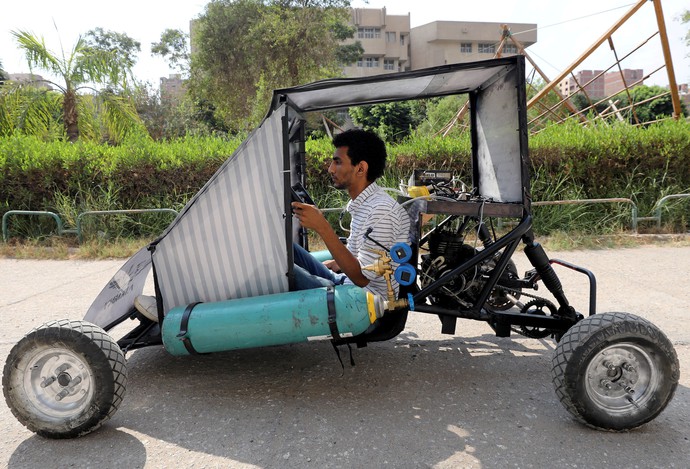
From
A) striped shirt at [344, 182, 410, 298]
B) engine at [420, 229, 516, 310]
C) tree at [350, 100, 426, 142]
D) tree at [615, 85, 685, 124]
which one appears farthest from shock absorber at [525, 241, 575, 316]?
tree at [615, 85, 685, 124]

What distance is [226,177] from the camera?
3127 millimetres

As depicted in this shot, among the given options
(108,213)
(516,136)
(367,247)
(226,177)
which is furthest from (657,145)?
(108,213)

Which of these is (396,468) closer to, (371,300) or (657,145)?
(371,300)

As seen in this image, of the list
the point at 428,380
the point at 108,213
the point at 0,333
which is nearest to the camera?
the point at 428,380

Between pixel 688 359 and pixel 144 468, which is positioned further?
pixel 688 359

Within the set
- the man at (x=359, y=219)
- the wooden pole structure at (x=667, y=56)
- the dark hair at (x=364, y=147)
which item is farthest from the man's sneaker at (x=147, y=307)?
the wooden pole structure at (x=667, y=56)

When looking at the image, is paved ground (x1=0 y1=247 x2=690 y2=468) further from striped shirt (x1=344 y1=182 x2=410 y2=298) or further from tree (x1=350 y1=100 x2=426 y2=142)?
tree (x1=350 y1=100 x2=426 y2=142)

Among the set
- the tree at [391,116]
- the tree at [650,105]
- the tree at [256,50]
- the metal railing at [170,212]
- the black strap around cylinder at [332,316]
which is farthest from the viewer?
the tree at [650,105]

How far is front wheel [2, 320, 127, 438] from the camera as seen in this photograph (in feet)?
9.19

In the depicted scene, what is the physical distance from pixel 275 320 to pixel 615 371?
73.7 inches

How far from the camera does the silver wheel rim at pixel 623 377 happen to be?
2.81 meters

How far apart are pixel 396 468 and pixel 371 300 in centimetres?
87

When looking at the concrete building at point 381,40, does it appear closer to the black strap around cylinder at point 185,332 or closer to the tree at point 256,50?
the tree at point 256,50

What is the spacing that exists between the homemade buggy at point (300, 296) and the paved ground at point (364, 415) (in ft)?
0.63
